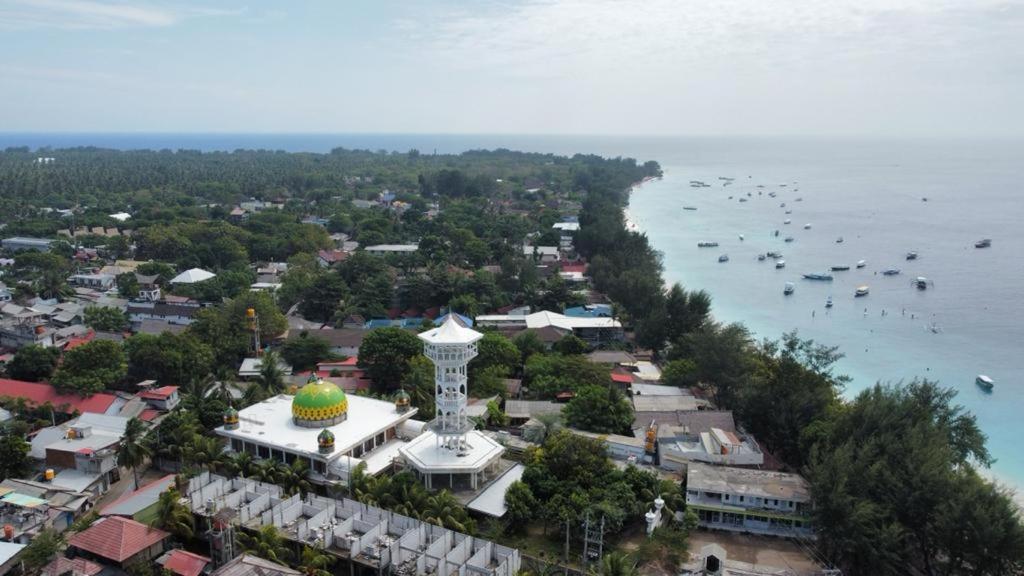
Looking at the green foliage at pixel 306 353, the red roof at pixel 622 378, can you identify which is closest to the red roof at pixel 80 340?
the green foliage at pixel 306 353

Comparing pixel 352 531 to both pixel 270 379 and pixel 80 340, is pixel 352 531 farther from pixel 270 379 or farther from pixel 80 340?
pixel 80 340

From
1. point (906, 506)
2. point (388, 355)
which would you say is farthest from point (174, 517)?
point (906, 506)

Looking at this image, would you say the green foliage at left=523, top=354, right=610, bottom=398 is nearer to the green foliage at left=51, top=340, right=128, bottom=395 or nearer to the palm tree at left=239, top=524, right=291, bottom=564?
the palm tree at left=239, top=524, right=291, bottom=564

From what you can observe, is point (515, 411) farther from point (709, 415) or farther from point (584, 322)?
point (584, 322)

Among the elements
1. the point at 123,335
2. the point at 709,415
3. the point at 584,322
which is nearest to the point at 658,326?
the point at 584,322

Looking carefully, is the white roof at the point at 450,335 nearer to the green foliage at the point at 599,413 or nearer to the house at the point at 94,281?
the green foliage at the point at 599,413

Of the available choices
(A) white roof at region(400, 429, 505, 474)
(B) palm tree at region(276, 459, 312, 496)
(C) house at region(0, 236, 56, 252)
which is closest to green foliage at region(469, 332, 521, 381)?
(A) white roof at region(400, 429, 505, 474)

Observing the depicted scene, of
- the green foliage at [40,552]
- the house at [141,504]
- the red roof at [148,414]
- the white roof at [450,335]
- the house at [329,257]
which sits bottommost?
the red roof at [148,414]
